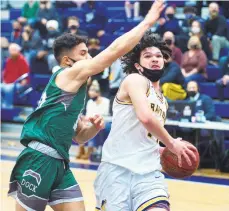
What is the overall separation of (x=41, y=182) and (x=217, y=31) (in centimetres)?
944

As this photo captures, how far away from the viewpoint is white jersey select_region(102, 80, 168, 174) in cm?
465

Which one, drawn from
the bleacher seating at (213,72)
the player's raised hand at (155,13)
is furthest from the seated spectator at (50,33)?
the player's raised hand at (155,13)

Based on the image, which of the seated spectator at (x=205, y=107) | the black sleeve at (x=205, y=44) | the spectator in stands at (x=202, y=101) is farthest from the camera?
the black sleeve at (x=205, y=44)

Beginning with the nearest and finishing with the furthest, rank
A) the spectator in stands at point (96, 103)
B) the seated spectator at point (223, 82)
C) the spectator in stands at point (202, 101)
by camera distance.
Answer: the spectator in stands at point (202, 101), the spectator in stands at point (96, 103), the seated spectator at point (223, 82)

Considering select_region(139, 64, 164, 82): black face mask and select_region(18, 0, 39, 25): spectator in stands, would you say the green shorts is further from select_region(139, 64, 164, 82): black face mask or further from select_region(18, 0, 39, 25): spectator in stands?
select_region(18, 0, 39, 25): spectator in stands

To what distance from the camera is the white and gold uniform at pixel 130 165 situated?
461cm

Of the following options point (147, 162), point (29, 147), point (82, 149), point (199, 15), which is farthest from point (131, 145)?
point (199, 15)

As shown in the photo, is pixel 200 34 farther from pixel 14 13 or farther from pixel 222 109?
pixel 14 13

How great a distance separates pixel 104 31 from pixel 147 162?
1134 centimetres

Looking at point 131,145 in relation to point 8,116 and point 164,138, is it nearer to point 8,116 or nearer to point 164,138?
point 164,138

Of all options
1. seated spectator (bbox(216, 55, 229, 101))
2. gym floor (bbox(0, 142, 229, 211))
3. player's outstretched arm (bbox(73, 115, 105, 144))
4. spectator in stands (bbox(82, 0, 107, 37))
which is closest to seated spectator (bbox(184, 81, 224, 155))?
gym floor (bbox(0, 142, 229, 211))

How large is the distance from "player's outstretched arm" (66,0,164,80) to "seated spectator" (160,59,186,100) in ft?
22.2

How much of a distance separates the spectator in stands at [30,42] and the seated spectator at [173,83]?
14.7 ft

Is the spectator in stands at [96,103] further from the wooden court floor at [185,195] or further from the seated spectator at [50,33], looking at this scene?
the seated spectator at [50,33]
